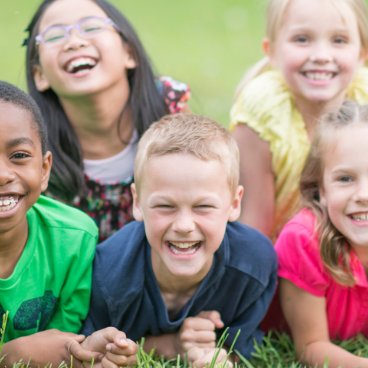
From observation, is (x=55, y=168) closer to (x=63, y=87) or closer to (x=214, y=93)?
(x=63, y=87)

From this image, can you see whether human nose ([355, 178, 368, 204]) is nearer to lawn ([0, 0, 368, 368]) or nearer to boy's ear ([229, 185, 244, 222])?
boy's ear ([229, 185, 244, 222])

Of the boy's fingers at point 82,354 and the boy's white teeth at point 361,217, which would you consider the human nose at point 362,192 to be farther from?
the boy's fingers at point 82,354

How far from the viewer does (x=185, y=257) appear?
2094 millimetres

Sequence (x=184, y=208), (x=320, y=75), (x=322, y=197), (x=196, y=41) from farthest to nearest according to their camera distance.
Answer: (x=196, y=41) < (x=320, y=75) < (x=322, y=197) < (x=184, y=208)

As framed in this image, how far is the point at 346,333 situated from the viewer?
248 centimetres

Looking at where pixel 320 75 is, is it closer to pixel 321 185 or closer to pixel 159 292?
pixel 321 185

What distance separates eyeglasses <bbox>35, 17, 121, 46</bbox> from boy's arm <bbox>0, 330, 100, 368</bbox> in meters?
1.55

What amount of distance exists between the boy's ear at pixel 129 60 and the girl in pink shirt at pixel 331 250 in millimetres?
1209

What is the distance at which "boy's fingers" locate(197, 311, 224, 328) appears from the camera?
2.31 meters

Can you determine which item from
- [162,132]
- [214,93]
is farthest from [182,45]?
[162,132]

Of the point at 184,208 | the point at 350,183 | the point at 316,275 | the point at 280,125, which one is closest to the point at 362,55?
the point at 280,125

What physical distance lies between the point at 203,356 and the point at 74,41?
5.58 ft

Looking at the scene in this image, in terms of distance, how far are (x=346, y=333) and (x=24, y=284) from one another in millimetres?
1433

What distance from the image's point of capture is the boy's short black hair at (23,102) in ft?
6.58
